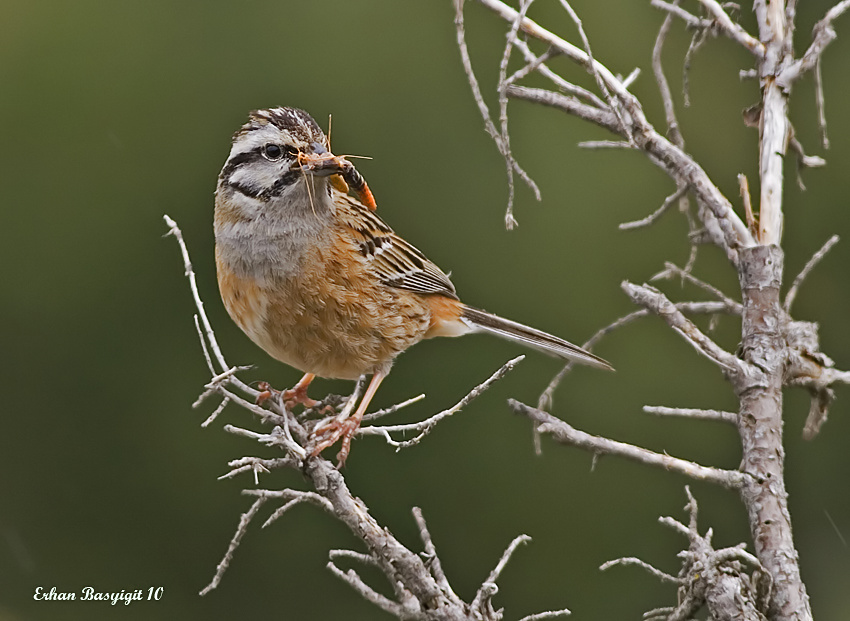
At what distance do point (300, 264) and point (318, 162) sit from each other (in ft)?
1.29

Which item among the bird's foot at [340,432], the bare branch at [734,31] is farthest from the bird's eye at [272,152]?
the bare branch at [734,31]

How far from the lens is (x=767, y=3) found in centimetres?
256

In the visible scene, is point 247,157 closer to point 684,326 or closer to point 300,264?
point 300,264

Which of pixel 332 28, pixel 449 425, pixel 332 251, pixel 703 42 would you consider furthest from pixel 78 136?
pixel 703 42

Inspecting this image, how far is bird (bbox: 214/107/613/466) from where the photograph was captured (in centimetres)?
313

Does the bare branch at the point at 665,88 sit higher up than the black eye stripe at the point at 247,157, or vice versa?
the bare branch at the point at 665,88

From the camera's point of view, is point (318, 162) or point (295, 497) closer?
point (295, 497)

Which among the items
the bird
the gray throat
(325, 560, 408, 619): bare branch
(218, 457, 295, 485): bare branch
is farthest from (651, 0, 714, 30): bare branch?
(325, 560, 408, 619): bare branch

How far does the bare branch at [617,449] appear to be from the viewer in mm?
2055

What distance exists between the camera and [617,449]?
213 cm

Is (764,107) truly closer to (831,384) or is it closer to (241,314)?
(831,384)

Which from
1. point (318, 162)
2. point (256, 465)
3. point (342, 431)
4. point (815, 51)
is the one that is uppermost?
point (815, 51)

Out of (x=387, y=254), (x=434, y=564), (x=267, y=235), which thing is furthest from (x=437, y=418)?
(x=387, y=254)

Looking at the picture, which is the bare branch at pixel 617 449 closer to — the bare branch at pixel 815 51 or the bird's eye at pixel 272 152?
the bare branch at pixel 815 51
